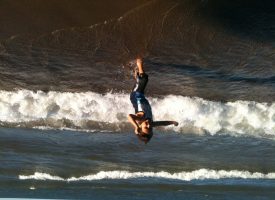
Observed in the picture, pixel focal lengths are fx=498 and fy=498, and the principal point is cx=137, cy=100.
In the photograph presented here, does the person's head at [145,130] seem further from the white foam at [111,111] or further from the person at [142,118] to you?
the white foam at [111,111]

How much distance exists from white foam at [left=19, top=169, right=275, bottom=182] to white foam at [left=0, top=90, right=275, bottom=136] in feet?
3.98

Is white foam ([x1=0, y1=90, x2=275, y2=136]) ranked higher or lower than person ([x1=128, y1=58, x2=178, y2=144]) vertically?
higher

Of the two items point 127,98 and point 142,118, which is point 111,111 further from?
point 142,118

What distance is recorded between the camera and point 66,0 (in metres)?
9.34

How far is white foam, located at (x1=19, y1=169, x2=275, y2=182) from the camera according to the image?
9672mm

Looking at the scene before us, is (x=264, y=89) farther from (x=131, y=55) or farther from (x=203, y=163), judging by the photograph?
(x=131, y=55)

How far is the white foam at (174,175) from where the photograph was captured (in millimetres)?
9672

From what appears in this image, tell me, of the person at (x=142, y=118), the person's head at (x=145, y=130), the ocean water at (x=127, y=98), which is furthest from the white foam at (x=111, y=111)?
the person's head at (x=145, y=130)

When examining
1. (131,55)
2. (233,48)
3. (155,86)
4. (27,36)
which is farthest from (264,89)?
(27,36)

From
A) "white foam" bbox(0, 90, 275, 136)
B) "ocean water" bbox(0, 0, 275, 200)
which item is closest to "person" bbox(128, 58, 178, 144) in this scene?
"ocean water" bbox(0, 0, 275, 200)

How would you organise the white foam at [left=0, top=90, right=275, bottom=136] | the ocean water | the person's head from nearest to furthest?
the person's head < the ocean water < the white foam at [left=0, top=90, right=275, bottom=136]

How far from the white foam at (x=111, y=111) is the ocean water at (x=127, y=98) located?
0.9 inches

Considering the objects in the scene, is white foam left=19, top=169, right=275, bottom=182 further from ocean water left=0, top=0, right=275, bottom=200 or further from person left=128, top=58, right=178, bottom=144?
person left=128, top=58, right=178, bottom=144

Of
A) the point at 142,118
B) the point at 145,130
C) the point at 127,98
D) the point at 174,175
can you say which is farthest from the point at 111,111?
the point at 145,130
